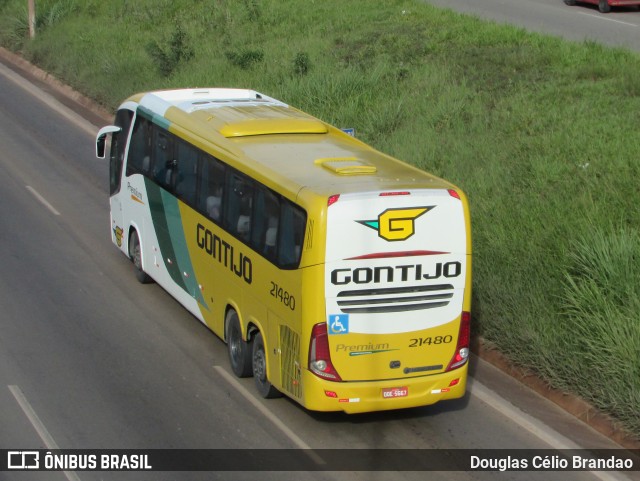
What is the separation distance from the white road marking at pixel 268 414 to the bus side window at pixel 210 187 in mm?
1927

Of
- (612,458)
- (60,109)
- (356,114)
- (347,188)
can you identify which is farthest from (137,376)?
(60,109)

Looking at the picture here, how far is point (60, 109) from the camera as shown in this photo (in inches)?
1123

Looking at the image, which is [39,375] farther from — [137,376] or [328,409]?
[328,409]

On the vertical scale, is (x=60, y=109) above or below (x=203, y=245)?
below

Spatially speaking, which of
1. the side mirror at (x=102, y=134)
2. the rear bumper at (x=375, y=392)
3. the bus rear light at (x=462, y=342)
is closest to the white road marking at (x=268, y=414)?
the rear bumper at (x=375, y=392)

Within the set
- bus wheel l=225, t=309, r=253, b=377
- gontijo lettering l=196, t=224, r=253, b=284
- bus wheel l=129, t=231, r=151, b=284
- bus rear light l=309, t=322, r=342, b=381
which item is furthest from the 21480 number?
bus wheel l=129, t=231, r=151, b=284

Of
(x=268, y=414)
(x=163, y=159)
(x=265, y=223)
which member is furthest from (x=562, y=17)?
(x=268, y=414)

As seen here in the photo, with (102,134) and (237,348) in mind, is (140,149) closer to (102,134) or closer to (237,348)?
(102,134)

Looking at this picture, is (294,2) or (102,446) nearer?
(102,446)

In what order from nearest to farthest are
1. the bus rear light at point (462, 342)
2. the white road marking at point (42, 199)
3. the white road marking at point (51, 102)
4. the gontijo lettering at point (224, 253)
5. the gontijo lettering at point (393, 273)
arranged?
1. the gontijo lettering at point (393, 273)
2. the bus rear light at point (462, 342)
3. the gontijo lettering at point (224, 253)
4. the white road marking at point (42, 199)
5. the white road marking at point (51, 102)

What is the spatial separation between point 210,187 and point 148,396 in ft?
8.98

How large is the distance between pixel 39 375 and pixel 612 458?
665cm

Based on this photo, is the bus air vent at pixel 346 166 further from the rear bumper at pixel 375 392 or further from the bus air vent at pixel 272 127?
the rear bumper at pixel 375 392

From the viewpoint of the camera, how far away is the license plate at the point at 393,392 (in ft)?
36.3
